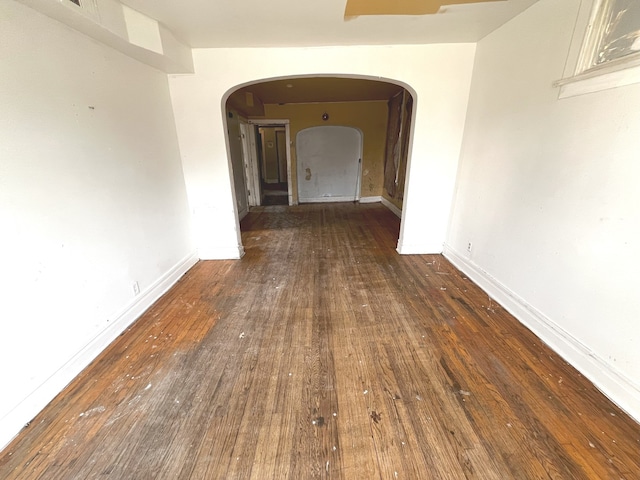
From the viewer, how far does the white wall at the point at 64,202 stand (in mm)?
1322

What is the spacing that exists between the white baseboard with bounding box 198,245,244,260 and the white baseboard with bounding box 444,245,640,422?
2803mm

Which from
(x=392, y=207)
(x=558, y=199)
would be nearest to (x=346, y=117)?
(x=392, y=207)

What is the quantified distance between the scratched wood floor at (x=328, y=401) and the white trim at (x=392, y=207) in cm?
305

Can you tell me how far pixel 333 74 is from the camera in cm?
277

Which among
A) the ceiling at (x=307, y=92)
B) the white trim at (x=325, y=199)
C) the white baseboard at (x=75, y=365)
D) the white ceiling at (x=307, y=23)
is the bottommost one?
the white baseboard at (x=75, y=365)

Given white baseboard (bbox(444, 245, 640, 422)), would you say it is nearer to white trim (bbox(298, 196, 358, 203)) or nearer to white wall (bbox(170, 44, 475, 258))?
white wall (bbox(170, 44, 475, 258))

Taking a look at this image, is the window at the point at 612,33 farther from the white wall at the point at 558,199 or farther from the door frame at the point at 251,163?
the door frame at the point at 251,163

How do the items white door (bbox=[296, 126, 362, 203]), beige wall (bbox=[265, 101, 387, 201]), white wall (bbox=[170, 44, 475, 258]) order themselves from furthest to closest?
white door (bbox=[296, 126, 362, 203]) < beige wall (bbox=[265, 101, 387, 201]) < white wall (bbox=[170, 44, 475, 258])

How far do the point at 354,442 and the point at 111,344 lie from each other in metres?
1.82

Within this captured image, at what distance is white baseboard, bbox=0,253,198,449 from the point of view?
130cm

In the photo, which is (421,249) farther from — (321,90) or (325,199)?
(325,199)

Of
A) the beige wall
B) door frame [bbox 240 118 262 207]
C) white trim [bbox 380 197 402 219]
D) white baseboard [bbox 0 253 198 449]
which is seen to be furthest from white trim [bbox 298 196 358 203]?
white baseboard [bbox 0 253 198 449]

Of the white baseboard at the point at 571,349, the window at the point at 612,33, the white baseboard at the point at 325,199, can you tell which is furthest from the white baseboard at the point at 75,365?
the white baseboard at the point at 325,199

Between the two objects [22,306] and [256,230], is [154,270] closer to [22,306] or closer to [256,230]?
[22,306]
